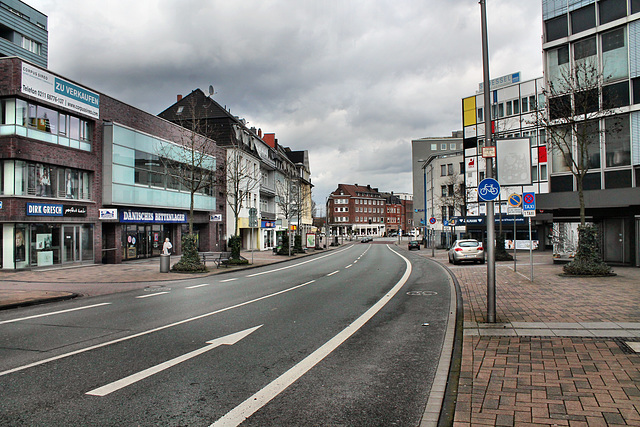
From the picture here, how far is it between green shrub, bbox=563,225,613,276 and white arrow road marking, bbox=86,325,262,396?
482 inches

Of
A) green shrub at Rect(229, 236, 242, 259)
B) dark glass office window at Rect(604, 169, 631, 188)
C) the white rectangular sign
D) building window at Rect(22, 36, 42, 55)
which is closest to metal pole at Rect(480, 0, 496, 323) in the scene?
the white rectangular sign

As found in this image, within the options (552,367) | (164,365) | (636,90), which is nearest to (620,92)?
(636,90)

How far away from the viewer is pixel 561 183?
2077 cm

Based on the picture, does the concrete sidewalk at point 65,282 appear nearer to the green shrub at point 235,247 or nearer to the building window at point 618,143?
the green shrub at point 235,247

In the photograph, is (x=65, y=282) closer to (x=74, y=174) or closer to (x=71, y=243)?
(x=71, y=243)

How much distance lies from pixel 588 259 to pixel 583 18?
12.0 m

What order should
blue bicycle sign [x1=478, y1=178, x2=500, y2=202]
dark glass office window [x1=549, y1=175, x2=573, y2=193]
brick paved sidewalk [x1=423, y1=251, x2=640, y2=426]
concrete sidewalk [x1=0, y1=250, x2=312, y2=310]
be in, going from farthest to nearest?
dark glass office window [x1=549, y1=175, x2=573, y2=193], concrete sidewalk [x1=0, y1=250, x2=312, y2=310], blue bicycle sign [x1=478, y1=178, x2=500, y2=202], brick paved sidewalk [x1=423, y1=251, x2=640, y2=426]

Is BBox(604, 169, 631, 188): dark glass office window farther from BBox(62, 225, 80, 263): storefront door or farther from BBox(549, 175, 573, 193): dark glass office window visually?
BBox(62, 225, 80, 263): storefront door

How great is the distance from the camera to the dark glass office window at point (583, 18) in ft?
63.0

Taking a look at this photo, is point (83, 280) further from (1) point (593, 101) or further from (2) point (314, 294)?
(1) point (593, 101)

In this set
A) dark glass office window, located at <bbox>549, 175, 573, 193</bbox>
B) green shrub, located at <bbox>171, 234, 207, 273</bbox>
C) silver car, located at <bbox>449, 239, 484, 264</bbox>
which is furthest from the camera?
silver car, located at <bbox>449, 239, 484, 264</bbox>

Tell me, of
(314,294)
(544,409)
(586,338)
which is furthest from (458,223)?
(544,409)

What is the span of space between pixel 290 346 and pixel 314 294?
582cm

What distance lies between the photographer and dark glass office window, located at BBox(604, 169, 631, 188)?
61.3ft
